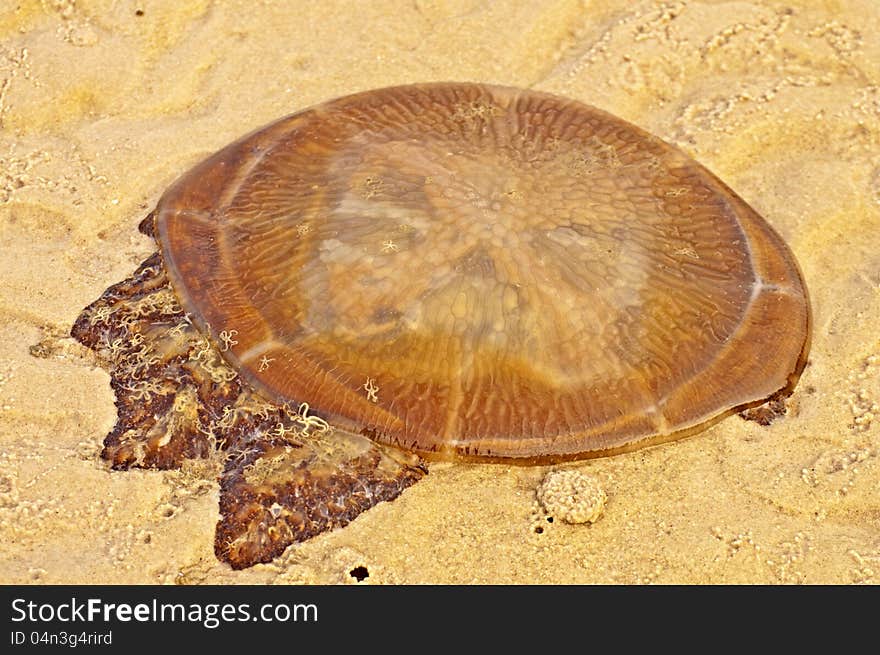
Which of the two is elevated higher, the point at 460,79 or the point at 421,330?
the point at 460,79

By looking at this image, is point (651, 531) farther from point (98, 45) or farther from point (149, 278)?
point (98, 45)

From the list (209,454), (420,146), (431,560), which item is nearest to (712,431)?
(431,560)

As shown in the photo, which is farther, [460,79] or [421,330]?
[460,79]

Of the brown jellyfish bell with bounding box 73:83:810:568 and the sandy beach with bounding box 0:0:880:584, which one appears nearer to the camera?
the sandy beach with bounding box 0:0:880:584

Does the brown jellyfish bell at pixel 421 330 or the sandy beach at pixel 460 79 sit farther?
the brown jellyfish bell at pixel 421 330

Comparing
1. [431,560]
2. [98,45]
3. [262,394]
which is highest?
[98,45]
